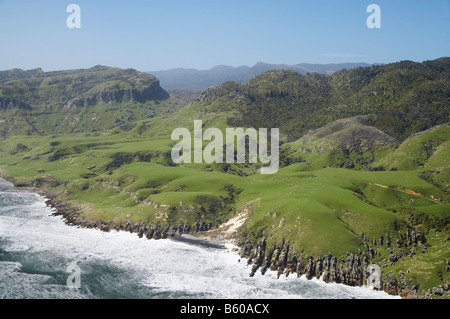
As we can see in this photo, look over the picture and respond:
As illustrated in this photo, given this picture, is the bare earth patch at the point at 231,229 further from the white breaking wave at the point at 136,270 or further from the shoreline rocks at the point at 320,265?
the white breaking wave at the point at 136,270

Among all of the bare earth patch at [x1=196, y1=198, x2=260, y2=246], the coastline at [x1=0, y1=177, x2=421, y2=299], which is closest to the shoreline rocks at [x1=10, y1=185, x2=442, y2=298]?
the coastline at [x1=0, y1=177, x2=421, y2=299]

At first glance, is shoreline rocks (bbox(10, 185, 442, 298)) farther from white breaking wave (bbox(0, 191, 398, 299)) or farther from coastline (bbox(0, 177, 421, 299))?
white breaking wave (bbox(0, 191, 398, 299))

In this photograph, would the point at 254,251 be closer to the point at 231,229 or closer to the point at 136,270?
the point at 231,229

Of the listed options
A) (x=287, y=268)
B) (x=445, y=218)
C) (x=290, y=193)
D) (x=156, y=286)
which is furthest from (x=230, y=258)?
(x=445, y=218)

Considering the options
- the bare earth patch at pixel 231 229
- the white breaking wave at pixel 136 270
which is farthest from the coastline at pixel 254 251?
the white breaking wave at pixel 136 270

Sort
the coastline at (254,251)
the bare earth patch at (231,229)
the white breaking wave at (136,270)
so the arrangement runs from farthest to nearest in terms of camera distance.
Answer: the bare earth patch at (231,229)
the coastline at (254,251)
the white breaking wave at (136,270)
